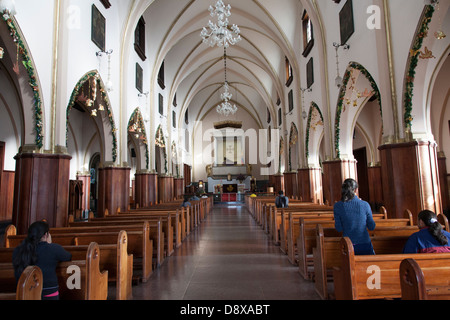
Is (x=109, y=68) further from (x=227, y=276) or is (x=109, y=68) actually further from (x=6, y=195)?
(x=227, y=276)

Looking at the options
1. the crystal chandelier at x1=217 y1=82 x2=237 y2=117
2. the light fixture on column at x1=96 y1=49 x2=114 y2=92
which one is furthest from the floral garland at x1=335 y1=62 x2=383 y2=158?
the light fixture on column at x1=96 y1=49 x2=114 y2=92

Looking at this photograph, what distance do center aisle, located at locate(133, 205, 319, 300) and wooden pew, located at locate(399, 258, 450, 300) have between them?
1.72m

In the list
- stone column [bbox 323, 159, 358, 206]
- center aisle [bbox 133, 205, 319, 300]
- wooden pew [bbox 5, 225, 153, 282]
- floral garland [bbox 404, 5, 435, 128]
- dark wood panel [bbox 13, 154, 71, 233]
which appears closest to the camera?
center aisle [bbox 133, 205, 319, 300]

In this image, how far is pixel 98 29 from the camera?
9.70m

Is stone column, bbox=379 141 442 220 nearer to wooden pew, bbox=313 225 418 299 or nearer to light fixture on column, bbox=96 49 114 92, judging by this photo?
wooden pew, bbox=313 225 418 299

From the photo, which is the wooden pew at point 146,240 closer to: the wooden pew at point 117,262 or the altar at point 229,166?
the wooden pew at point 117,262

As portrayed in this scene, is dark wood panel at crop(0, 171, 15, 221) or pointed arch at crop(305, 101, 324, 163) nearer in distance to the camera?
dark wood panel at crop(0, 171, 15, 221)

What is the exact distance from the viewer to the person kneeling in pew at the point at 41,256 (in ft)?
8.60

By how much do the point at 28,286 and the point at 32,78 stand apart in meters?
5.95

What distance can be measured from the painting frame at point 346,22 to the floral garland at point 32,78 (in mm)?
8449

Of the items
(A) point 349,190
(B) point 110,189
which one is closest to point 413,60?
(A) point 349,190

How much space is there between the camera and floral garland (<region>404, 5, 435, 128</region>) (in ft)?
18.9

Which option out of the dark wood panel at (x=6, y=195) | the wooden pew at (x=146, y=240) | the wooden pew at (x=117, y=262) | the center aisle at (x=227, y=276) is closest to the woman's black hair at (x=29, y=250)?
the wooden pew at (x=117, y=262)

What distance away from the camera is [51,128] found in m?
7.03
